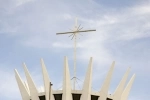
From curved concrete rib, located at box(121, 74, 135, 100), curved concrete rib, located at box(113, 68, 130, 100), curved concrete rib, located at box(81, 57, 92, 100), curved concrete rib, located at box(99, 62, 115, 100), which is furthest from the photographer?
curved concrete rib, located at box(121, 74, 135, 100)

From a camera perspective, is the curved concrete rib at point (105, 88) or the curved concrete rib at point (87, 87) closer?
the curved concrete rib at point (87, 87)

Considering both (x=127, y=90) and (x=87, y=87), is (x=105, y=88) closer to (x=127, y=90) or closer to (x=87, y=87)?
(x=87, y=87)

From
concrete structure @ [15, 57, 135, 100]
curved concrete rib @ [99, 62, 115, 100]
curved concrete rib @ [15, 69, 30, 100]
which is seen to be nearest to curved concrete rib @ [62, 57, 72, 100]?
concrete structure @ [15, 57, 135, 100]

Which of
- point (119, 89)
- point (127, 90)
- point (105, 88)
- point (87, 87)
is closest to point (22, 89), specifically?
point (87, 87)

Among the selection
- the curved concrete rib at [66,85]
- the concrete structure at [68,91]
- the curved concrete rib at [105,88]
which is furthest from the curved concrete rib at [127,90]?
the curved concrete rib at [66,85]

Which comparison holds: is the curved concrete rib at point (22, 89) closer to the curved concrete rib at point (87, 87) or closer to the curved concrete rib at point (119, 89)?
the curved concrete rib at point (87, 87)

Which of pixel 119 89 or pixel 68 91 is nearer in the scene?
pixel 68 91

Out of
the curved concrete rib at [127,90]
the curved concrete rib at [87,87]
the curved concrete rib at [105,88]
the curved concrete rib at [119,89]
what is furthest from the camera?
the curved concrete rib at [127,90]

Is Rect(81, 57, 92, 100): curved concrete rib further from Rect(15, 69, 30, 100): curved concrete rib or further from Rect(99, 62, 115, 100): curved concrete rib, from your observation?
Rect(15, 69, 30, 100): curved concrete rib

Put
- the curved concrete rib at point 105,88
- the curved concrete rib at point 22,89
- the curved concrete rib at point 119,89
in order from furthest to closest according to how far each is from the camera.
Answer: the curved concrete rib at point 22,89, the curved concrete rib at point 119,89, the curved concrete rib at point 105,88

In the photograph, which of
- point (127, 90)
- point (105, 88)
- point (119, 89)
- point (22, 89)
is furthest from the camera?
point (127, 90)

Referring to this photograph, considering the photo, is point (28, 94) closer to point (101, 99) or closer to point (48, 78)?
point (48, 78)

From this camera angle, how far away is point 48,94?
48.8 m

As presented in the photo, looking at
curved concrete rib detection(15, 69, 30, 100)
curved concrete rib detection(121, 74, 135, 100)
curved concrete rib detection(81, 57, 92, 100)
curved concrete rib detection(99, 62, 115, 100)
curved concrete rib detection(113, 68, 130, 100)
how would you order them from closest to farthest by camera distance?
curved concrete rib detection(81, 57, 92, 100)
curved concrete rib detection(99, 62, 115, 100)
curved concrete rib detection(113, 68, 130, 100)
curved concrete rib detection(15, 69, 30, 100)
curved concrete rib detection(121, 74, 135, 100)
